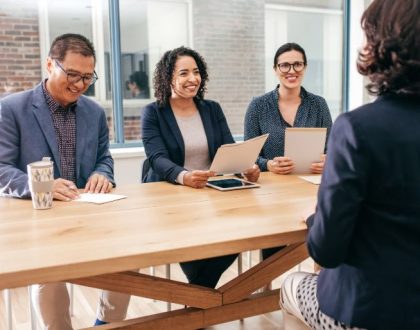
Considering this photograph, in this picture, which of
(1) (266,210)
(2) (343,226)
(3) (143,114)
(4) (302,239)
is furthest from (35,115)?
(2) (343,226)

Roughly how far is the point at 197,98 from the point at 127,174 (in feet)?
4.52

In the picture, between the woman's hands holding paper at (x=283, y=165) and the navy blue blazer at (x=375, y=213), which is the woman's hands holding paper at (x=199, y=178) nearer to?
the woman's hands holding paper at (x=283, y=165)

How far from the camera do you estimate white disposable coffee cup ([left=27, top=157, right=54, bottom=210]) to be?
63.2 inches

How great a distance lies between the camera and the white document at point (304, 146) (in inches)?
85.4

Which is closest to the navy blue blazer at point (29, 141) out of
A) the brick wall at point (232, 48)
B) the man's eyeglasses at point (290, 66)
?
the man's eyeglasses at point (290, 66)

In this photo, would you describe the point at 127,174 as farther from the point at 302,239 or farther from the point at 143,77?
the point at 302,239

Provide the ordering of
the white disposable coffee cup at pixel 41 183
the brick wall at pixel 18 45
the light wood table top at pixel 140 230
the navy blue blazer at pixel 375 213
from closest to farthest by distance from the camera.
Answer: the navy blue blazer at pixel 375 213
the light wood table top at pixel 140 230
the white disposable coffee cup at pixel 41 183
the brick wall at pixel 18 45

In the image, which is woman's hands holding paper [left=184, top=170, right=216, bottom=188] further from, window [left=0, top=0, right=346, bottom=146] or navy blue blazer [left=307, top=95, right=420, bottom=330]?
window [left=0, top=0, right=346, bottom=146]

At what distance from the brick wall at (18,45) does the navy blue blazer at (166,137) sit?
5.80 feet

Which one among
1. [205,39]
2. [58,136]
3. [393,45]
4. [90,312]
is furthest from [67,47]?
[205,39]

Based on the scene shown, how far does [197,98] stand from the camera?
2.52 meters

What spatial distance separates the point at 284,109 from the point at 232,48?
1880 mm

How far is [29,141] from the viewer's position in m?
1.95

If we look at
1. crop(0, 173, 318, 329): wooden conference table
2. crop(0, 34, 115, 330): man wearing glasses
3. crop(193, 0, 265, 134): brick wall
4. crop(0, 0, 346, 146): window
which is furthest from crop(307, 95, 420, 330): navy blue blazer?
crop(193, 0, 265, 134): brick wall
